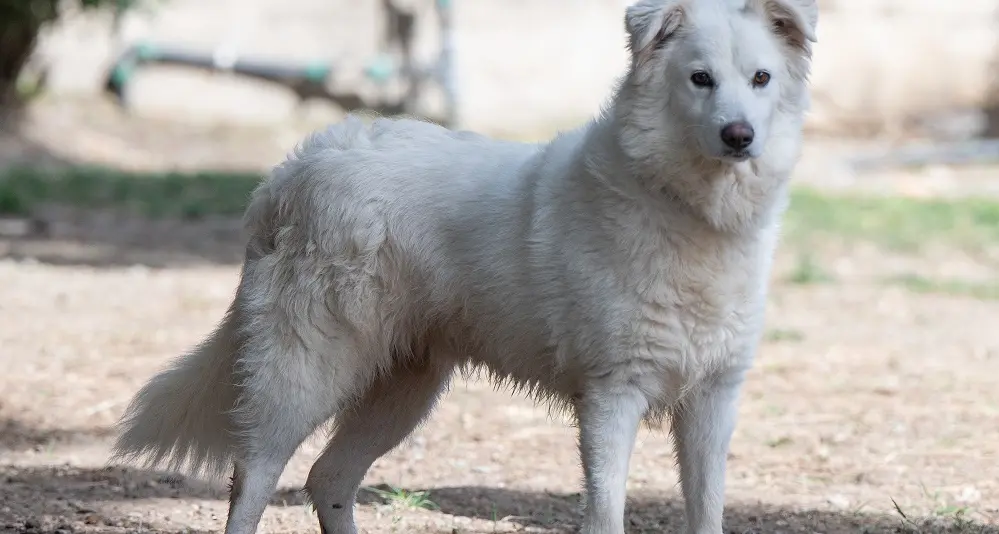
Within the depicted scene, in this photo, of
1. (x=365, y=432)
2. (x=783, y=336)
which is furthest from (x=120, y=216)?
(x=365, y=432)

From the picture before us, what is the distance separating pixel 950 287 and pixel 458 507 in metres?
5.62

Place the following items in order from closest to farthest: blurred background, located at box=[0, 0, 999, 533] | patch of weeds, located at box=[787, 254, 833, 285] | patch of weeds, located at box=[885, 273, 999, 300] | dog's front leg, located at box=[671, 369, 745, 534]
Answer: dog's front leg, located at box=[671, 369, 745, 534]
blurred background, located at box=[0, 0, 999, 533]
patch of weeds, located at box=[885, 273, 999, 300]
patch of weeds, located at box=[787, 254, 833, 285]

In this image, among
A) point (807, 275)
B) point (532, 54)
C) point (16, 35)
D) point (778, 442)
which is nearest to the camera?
point (778, 442)

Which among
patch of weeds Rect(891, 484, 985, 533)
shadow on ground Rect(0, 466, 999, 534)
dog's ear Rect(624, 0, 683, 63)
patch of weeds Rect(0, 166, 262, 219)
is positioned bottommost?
shadow on ground Rect(0, 466, 999, 534)

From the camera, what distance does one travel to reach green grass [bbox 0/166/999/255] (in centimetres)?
1112

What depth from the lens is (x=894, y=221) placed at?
11680mm

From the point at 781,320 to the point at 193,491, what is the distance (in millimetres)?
4495

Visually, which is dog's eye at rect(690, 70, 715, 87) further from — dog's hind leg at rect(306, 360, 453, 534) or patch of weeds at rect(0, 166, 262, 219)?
patch of weeds at rect(0, 166, 262, 219)

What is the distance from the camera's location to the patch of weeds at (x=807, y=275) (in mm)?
9445

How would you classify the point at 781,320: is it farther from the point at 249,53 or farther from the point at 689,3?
the point at 249,53

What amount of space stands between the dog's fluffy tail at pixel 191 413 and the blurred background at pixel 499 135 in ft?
0.98

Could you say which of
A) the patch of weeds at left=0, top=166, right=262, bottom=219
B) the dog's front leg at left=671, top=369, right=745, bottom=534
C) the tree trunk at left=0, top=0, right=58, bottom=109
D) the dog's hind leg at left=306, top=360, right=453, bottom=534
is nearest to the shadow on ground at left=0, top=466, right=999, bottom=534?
the dog's hind leg at left=306, top=360, right=453, bottom=534

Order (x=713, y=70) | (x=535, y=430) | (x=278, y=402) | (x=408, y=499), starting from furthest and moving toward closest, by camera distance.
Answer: (x=535, y=430)
(x=408, y=499)
(x=278, y=402)
(x=713, y=70)

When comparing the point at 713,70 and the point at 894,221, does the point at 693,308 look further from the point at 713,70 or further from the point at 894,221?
the point at 894,221
